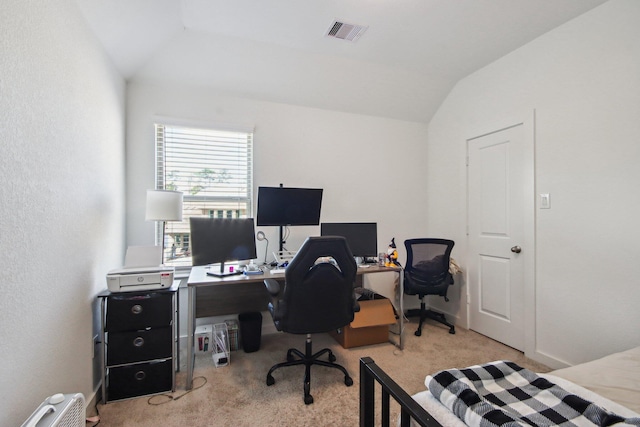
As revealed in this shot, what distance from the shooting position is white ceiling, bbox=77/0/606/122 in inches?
85.4

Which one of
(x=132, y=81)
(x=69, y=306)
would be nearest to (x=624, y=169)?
(x=69, y=306)

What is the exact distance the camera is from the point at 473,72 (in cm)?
322

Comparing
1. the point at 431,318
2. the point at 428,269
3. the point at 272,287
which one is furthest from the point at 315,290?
the point at 431,318

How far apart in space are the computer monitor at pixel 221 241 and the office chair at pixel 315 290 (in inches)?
24.8

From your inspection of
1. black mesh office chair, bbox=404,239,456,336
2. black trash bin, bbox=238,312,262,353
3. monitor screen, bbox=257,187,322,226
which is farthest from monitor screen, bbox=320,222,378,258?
black trash bin, bbox=238,312,262,353

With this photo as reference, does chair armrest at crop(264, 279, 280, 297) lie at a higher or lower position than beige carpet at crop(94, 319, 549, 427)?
higher

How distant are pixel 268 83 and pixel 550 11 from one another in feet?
8.07

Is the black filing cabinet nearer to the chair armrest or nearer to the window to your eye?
the chair armrest

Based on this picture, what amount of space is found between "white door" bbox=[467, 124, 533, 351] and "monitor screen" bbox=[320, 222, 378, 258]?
1140 millimetres

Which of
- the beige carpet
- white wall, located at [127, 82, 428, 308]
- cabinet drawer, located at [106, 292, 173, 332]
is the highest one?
white wall, located at [127, 82, 428, 308]

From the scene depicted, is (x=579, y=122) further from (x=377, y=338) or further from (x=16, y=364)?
(x=16, y=364)

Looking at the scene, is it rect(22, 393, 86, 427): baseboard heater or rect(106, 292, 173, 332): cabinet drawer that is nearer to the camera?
rect(22, 393, 86, 427): baseboard heater

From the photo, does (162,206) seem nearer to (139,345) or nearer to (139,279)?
(139,279)

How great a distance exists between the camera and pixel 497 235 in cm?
299
